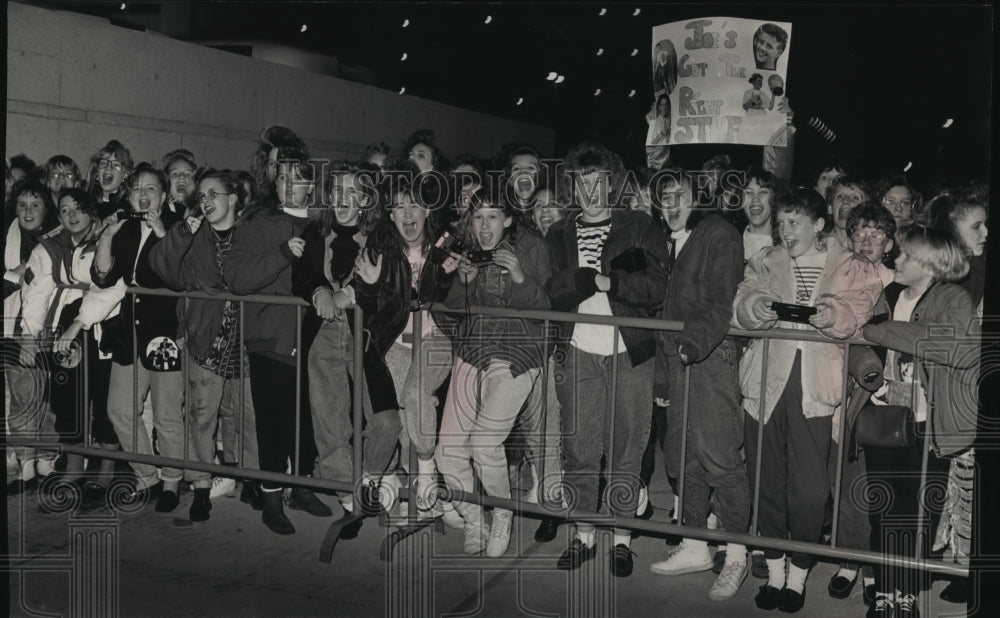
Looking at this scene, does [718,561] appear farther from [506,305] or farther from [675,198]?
[675,198]

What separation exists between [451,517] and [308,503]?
0.89 metres

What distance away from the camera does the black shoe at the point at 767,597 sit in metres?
4.66

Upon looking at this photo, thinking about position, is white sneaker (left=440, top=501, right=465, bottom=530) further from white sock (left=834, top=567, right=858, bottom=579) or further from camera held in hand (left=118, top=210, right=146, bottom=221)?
camera held in hand (left=118, top=210, right=146, bottom=221)

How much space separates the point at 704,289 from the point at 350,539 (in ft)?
7.61

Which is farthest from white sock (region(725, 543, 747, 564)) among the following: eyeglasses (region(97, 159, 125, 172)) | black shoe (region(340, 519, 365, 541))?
eyeglasses (region(97, 159, 125, 172))

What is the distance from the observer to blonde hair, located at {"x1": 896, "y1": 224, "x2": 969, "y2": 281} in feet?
14.4

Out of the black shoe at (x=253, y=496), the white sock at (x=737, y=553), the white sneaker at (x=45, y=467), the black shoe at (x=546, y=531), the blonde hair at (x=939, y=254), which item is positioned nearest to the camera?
the blonde hair at (x=939, y=254)

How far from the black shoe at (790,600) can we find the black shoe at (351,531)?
2182 mm

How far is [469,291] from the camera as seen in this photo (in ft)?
17.0

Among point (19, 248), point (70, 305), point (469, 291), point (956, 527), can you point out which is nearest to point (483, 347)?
point (469, 291)

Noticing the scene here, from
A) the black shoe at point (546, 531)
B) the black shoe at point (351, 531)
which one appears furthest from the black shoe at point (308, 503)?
the black shoe at point (546, 531)

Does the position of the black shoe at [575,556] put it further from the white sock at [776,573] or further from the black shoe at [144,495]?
the black shoe at [144,495]

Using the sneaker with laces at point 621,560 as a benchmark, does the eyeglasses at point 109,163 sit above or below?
above

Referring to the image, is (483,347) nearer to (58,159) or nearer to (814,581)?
(814,581)
